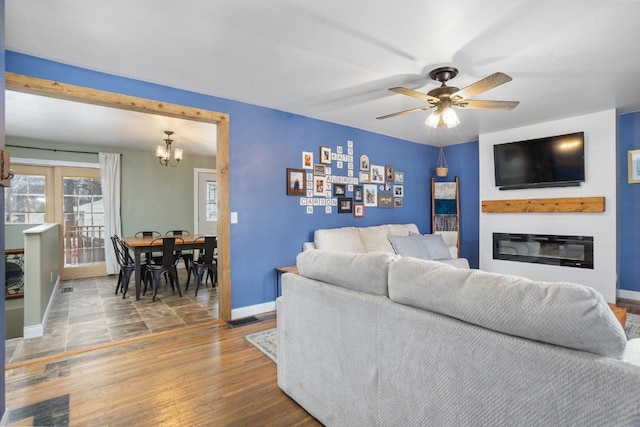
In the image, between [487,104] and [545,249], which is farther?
[545,249]

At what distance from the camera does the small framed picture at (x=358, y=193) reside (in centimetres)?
475

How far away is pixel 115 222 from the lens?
19.7ft

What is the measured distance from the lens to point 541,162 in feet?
14.8

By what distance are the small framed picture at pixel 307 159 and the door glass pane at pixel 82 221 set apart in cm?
440

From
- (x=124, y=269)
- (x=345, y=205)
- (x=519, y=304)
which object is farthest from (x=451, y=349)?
(x=124, y=269)

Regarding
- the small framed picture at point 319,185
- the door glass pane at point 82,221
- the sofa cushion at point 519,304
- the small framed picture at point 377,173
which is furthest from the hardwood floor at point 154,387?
the door glass pane at point 82,221

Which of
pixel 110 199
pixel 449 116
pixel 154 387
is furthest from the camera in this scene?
pixel 110 199

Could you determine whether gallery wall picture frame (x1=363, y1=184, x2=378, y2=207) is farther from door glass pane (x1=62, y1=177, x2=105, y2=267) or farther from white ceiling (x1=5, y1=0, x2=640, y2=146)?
door glass pane (x1=62, y1=177, x2=105, y2=267)

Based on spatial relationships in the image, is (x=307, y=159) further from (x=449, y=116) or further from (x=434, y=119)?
(x=449, y=116)

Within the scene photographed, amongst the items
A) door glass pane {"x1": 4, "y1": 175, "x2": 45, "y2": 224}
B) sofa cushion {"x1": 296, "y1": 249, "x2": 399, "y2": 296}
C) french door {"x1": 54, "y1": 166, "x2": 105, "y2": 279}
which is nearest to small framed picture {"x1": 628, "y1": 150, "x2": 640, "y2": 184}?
sofa cushion {"x1": 296, "y1": 249, "x2": 399, "y2": 296}

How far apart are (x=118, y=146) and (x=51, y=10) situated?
4553mm

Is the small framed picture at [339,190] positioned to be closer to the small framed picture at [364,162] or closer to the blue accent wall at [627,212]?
the small framed picture at [364,162]

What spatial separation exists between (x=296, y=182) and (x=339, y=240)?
0.91 metres

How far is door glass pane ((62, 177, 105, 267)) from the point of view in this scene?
5828mm
